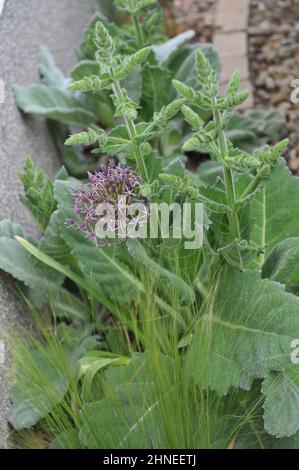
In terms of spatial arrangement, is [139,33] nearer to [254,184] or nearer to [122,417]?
[254,184]

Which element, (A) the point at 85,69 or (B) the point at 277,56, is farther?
(B) the point at 277,56

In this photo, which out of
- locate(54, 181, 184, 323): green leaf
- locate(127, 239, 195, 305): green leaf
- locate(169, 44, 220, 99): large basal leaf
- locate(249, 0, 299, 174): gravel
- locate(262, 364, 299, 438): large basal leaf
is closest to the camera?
locate(262, 364, 299, 438): large basal leaf

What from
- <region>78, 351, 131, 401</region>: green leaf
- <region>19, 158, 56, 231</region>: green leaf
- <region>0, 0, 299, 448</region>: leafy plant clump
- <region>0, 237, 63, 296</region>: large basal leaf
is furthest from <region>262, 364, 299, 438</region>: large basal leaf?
<region>19, 158, 56, 231</region>: green leaf

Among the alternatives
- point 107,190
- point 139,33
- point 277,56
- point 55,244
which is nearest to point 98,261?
point 55,244

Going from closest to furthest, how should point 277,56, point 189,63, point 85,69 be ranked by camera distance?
point 85,69 < point 189,63 < point 277,56

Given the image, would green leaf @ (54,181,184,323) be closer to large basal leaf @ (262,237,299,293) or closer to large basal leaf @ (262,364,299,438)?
large basal leaf @ (262,237,299,293)

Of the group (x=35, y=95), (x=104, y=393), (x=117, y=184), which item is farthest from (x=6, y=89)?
(x=104, y=393)

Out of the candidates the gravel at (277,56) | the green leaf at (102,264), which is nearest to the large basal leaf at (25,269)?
the green leaf at (102,264)
